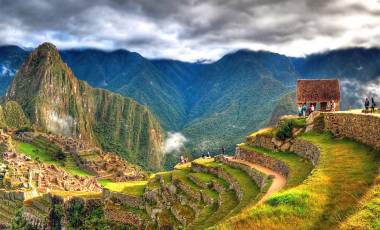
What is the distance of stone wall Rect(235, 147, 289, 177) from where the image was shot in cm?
3452

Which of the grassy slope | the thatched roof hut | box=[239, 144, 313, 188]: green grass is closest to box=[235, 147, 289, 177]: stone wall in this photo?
box=[239, 144, 313, 188]: green grass

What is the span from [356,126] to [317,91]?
18.8 m

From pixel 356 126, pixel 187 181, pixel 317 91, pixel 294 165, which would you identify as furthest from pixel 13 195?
pixel 356 126

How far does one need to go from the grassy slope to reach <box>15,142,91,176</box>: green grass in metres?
112

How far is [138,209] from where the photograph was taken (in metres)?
49.6

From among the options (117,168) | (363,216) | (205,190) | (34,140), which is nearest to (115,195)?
(205,190)

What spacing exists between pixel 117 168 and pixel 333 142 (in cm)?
10425

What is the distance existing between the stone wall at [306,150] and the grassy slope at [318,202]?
591 centimetres

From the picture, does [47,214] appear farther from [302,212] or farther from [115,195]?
[302,212]

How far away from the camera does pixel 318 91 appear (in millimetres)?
48250

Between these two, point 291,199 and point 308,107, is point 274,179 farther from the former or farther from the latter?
point 308,107

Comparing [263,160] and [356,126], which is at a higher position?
[356,126]

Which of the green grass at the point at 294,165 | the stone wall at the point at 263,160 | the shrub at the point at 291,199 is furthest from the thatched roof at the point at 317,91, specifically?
the shrub at the point at 291,199

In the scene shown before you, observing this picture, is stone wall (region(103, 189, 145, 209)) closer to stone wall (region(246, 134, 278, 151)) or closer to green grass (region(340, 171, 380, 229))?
stone wall (region(246, 134, 278, 151))
